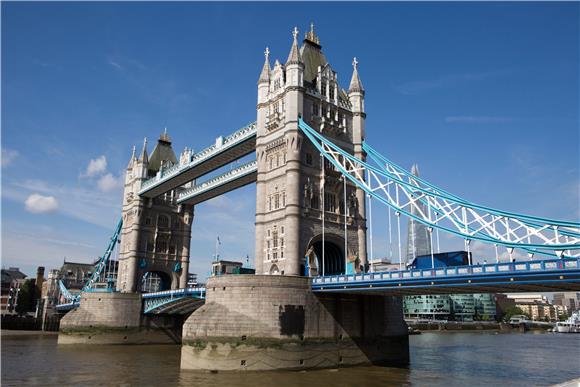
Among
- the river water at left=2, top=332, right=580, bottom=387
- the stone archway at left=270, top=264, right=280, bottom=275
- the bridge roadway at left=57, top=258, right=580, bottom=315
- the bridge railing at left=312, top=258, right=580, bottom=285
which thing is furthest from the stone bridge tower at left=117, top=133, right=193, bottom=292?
the bridge railing at left=312, top=258, right=580, bottom=285

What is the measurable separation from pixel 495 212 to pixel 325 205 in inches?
656

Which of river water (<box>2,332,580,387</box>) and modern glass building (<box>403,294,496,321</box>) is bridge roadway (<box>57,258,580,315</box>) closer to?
river water (<box>2,332,580,387</box>)

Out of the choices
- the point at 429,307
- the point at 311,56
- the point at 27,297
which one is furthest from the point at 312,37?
the point at 429,307

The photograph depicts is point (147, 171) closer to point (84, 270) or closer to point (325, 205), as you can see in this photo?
point (325, 205)

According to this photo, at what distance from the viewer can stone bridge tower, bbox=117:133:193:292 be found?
69.7 meters

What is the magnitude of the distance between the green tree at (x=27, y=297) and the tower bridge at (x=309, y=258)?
5113cm

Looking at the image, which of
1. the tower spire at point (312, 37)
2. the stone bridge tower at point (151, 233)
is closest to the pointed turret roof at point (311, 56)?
the tower spire at point (312, 37)

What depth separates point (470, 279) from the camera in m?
27.8

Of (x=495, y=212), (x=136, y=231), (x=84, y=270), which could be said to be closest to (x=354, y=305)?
(x=495, y=212)

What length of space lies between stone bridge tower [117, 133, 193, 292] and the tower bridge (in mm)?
4666

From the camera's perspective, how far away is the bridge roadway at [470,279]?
24.7 m

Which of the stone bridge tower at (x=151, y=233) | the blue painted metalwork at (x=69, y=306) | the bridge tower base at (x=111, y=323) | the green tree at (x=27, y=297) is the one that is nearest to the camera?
the bridge tower base at (x=111, y=323)

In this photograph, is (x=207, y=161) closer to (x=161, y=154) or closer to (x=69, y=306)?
(x=161, y=154)

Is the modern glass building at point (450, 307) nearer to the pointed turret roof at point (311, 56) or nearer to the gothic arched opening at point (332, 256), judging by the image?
the gothic arched opening at point (332, 256)
